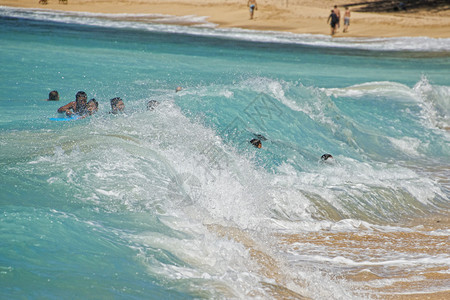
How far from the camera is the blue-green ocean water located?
5207 mm

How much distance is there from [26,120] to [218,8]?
3395 cm

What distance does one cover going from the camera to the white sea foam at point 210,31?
3036cm

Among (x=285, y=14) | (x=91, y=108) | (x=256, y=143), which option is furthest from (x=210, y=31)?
(x=256, y=143)

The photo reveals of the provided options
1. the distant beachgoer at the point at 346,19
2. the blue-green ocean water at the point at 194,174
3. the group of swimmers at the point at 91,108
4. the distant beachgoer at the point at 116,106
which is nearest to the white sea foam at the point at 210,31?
→ the distant beachgoer at the point at 346,19

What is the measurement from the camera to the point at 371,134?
1361 cm

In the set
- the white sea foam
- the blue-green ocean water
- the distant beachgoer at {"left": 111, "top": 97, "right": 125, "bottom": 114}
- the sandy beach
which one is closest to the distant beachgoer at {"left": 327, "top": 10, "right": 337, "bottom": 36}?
the sandy beach

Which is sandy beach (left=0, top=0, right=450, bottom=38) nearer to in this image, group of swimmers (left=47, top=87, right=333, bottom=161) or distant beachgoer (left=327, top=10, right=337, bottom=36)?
distant beachgoer (left=327, top=10, right=337, bottom=36)

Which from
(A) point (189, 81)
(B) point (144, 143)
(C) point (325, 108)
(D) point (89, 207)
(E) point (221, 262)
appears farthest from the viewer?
(A) point (189, 81)

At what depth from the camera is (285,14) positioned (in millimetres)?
40281

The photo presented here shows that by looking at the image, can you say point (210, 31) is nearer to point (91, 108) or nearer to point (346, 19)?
point (346, 19)

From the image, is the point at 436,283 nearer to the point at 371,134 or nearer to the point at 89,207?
the point at 89,207

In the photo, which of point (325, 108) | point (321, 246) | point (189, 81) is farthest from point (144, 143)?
point (189, 81)

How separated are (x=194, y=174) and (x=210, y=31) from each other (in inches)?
1083

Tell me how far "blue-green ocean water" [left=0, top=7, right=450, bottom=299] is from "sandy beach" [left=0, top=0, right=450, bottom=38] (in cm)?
1542
